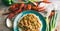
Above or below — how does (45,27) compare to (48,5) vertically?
below

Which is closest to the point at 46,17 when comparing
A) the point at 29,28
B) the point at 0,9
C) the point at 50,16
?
the point at 50,16

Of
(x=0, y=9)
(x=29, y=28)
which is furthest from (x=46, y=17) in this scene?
(x=0, y=9)

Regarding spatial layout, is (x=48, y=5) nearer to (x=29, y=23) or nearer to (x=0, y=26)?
(x=29, y=23)

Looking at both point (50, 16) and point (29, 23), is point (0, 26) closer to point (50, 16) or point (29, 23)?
point (29, 23)
